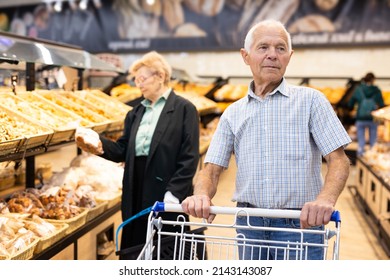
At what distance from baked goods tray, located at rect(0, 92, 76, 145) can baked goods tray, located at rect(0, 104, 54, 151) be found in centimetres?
4

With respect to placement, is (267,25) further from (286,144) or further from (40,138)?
(40,138)

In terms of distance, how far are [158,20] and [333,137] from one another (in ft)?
31.5

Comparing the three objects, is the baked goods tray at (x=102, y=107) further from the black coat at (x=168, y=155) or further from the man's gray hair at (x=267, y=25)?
the man's gray hair at (x=267, y=25)

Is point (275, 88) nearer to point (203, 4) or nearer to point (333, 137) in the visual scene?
point (333, 137)

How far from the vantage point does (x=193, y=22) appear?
10406mm

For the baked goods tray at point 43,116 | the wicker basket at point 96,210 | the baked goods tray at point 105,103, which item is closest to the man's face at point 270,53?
the baked goods tray at point 43,116

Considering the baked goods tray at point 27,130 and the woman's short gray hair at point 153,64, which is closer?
the baked goods tray at point 27,130

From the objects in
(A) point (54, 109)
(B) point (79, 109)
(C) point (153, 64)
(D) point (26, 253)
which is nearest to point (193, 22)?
(B) point (79, 109)

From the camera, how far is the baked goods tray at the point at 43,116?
303cm

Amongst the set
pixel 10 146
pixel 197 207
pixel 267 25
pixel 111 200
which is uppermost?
pixel 267 25

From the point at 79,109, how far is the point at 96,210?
3.57ft

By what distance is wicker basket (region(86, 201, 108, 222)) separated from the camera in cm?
308

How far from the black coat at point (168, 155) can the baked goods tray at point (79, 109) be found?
93cm
